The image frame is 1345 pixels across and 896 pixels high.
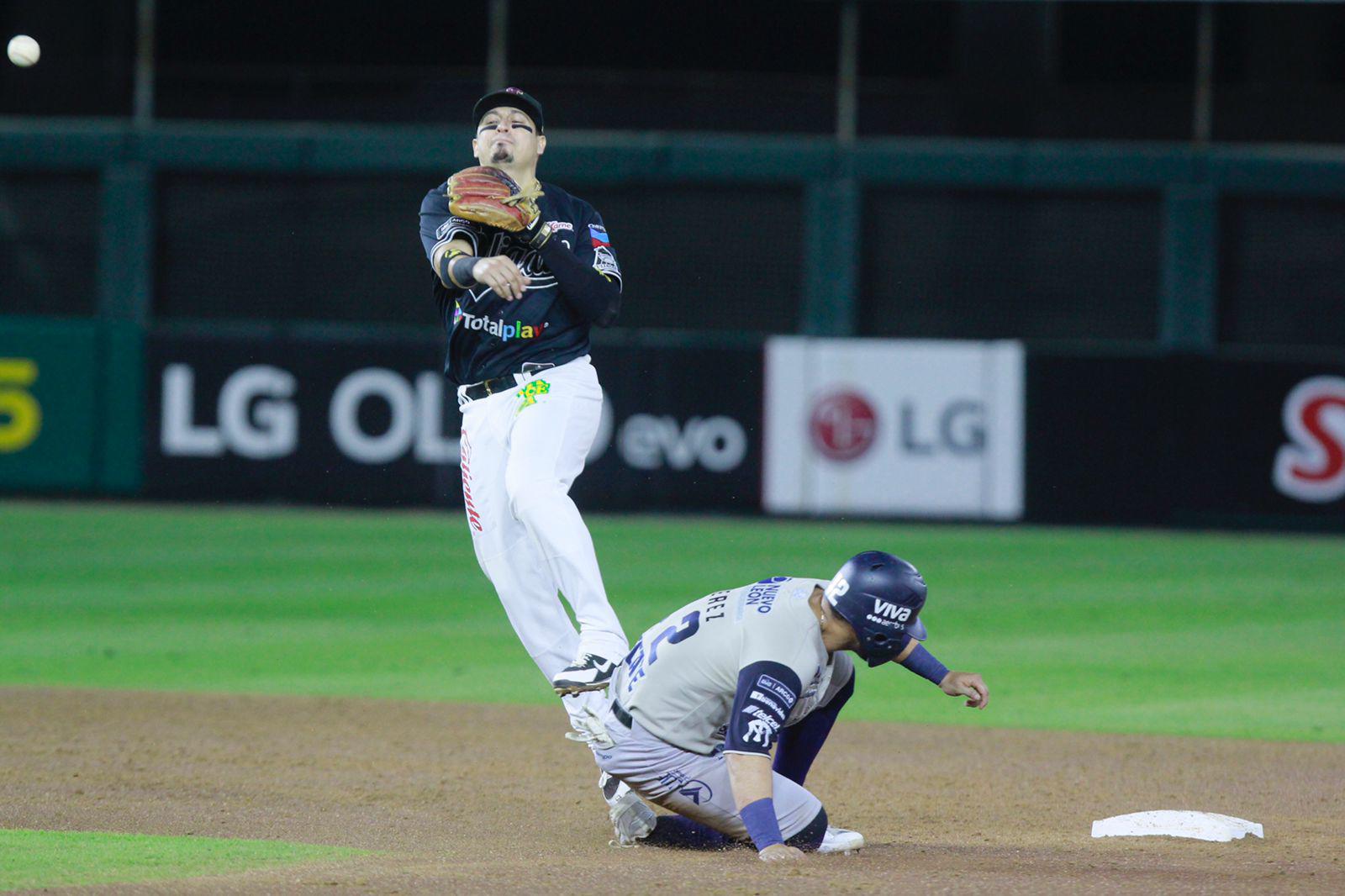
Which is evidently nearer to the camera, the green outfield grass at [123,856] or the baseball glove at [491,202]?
the green outfield grass at [123,856]

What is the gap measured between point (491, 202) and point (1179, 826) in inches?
111

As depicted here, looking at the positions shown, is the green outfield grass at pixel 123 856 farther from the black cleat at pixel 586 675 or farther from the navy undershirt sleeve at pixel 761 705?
the navy undershirt sleeve at pixel 761 705

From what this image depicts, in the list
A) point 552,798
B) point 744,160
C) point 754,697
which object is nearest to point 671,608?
point 552,798

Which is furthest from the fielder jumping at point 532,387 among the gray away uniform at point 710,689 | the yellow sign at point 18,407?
the yellow sign at point 18,407

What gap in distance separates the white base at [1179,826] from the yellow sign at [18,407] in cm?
1349

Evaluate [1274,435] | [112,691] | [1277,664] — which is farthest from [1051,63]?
[112,691]

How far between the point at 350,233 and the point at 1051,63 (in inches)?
301

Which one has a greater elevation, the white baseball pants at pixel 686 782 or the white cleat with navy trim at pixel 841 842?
the white baseball pants at pixel 686 782

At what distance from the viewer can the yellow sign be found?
54.5 feet

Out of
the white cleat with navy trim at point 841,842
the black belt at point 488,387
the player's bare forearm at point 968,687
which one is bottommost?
the white cleat with navy trim at point 841,842

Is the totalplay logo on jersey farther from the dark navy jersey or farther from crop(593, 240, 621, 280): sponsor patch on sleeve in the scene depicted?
crop(593, 240, 621, 280): sponsor patch on sleeve

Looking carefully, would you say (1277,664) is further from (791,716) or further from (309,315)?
(309,315)

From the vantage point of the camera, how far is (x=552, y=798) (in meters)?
5.98

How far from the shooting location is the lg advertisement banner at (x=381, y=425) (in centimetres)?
1627
